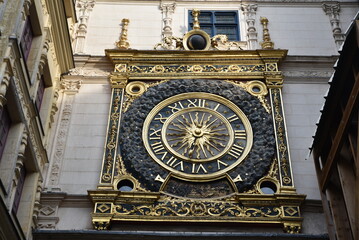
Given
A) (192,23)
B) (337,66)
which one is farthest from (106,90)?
(337,66)

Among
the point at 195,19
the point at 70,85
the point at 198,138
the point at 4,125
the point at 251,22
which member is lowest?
the point at 4,125

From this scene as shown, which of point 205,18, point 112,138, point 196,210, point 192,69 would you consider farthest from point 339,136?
point 205,18

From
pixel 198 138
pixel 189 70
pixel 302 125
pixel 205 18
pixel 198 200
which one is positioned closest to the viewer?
pixel 198 200

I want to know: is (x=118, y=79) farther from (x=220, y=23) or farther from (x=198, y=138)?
(x=220, y=23)

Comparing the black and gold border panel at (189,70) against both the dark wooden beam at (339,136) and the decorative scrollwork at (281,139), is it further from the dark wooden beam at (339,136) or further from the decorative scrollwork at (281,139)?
the dark wooden beam at (339,136)

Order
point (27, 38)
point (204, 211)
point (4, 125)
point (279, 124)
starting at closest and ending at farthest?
point (4, 125) → point (27, 38) → point (204, 211) → point (279, 124)

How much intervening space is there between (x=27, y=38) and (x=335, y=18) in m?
7.85

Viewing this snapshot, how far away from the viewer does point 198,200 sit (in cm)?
1032

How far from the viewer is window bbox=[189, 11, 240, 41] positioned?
1387 cm

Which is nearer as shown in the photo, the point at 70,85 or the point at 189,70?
the point at 70,85

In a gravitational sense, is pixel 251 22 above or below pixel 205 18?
below

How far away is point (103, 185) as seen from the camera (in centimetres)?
1048

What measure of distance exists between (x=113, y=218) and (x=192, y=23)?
5899mm

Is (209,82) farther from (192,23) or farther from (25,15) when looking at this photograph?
(25,15)
